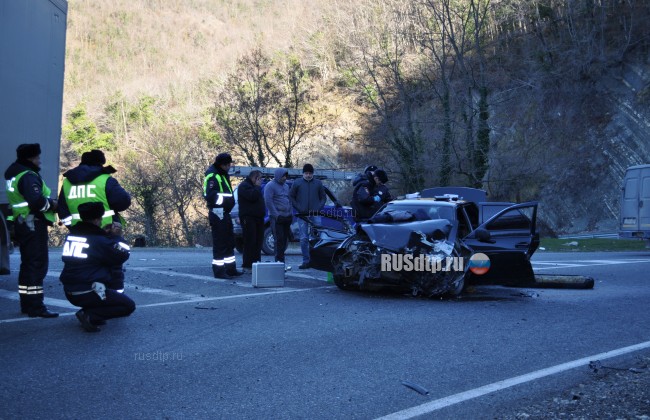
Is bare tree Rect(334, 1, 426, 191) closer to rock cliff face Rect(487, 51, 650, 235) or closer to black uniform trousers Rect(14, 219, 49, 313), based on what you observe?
rock cliff face Rect(487, 51, 650, 235)

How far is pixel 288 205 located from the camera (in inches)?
522

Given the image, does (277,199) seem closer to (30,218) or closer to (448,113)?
(30,218)

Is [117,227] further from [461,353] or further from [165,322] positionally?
[461,353]

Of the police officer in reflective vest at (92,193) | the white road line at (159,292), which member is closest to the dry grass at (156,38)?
the white road line at (159,292)

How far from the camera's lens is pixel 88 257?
7.14 meters

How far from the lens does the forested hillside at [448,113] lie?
113ft

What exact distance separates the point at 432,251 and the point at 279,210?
4194 millimetres

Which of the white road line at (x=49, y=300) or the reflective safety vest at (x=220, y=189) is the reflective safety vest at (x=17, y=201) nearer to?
the white road line at (x=49, y=300)

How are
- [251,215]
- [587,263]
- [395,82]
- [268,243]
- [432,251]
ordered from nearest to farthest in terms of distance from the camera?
[432,251] < [251,215] < [587,263] < [268,243] < [395,82]

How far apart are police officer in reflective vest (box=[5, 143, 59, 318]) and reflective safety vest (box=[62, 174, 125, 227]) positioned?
0.33 m

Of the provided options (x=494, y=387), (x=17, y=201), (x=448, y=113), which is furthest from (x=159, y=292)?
(x=448, y=113)

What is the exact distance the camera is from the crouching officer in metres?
7.12

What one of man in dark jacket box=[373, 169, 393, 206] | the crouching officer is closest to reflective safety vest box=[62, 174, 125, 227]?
the crouching officer

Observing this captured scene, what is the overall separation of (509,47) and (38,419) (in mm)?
43062
